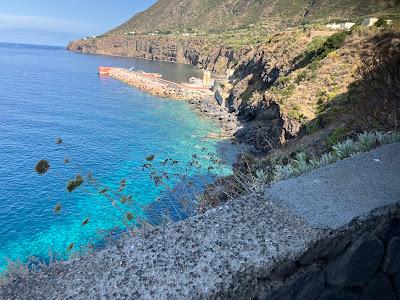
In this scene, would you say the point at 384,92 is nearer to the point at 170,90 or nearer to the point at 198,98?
the point at 198,98

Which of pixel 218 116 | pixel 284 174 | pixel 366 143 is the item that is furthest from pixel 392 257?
pixel 218 116

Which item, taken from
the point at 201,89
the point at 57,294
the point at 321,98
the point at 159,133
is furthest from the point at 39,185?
the point at 201,89

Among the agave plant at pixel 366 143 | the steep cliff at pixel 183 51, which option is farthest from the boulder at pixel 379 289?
the steep cliff at pixel 183 51

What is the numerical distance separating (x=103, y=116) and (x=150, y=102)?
43.4 feet

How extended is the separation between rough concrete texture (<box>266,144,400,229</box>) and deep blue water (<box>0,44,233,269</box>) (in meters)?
3.47

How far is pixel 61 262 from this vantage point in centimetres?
305

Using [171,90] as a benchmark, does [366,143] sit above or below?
above

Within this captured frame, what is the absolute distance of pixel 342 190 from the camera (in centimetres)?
383

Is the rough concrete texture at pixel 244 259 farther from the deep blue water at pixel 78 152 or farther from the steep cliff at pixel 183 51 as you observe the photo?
the steep cliff at pixel 183 51

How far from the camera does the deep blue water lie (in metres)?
21.5

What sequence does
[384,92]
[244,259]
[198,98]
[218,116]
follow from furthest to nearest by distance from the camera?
[198,98], [218,116], [384,92], [244,259]

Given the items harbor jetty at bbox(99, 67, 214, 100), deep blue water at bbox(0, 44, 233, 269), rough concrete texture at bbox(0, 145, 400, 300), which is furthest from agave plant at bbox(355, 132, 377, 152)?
harbor jetty at bbox(99, 67, 214, 100)

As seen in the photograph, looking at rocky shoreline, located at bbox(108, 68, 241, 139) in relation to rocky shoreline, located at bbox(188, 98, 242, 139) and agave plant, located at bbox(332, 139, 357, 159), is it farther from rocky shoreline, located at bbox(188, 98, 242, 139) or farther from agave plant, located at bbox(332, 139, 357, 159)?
agave plant, located at bbox(332, 139, 357, 159)

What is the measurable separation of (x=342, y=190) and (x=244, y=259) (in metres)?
1.57
